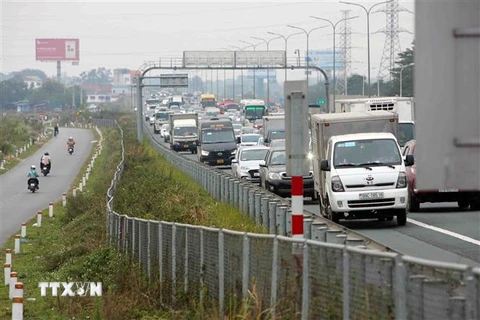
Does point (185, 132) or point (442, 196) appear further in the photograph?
point (185, 132)

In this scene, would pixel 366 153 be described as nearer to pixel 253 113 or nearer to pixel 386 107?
pixel 386 107

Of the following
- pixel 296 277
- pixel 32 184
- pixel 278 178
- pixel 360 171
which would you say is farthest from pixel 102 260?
pixel 32 184

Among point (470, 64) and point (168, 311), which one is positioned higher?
point (470, 64)

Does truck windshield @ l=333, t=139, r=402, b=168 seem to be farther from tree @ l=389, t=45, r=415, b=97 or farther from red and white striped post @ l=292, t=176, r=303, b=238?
tree @ l=389, t=45, r=415, b=97

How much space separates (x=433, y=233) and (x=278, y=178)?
40.9ft

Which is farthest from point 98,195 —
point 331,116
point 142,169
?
point 331,116

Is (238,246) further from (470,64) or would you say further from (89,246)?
(89,246)

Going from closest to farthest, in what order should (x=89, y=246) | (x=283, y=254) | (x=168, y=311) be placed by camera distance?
(x=283, y=254) < (x=168, y=311) < (x=89, y=246)

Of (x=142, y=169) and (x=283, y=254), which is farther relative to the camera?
(x=142, y=169)

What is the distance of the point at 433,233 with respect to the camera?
25.5 m

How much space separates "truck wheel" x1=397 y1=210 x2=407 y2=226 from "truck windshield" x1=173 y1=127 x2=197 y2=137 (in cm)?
5737

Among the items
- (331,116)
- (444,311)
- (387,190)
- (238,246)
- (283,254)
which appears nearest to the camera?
(444,311)

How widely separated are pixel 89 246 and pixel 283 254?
1685cm

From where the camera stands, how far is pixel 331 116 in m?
31.0
